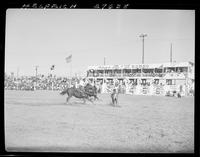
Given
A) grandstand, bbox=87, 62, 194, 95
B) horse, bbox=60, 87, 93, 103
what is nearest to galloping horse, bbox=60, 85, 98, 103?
horse, bbox=60, 87, 93, 103

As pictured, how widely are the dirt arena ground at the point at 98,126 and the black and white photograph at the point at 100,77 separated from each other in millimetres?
10

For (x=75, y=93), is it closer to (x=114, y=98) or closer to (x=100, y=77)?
(x=100, y=77)

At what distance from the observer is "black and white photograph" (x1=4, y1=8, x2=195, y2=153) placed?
269 cm

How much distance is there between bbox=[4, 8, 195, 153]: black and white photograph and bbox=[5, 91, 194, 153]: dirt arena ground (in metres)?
0.01

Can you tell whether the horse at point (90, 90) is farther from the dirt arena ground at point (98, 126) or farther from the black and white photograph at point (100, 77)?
the dirt arena ground at point (98, 126)

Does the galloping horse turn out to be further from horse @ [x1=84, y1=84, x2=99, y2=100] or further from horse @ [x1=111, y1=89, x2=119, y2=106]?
horse @ [x1=111, y1=89, x2=119, y2=106]

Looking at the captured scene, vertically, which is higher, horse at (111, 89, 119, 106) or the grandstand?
the grandstand

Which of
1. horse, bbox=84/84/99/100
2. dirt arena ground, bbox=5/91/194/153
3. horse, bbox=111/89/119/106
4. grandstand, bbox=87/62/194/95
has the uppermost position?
grandstand, bbox=87/62/194/95

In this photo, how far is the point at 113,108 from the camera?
2760mm

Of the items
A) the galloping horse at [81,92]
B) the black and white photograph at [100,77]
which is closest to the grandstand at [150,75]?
the black and white photograph at [100,77]

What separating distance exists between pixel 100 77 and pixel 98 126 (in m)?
0.52
